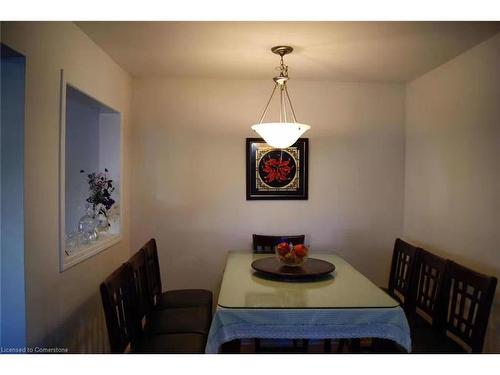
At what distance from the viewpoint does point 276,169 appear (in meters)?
3.19

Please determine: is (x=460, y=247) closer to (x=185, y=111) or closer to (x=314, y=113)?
(x=314, y=113)

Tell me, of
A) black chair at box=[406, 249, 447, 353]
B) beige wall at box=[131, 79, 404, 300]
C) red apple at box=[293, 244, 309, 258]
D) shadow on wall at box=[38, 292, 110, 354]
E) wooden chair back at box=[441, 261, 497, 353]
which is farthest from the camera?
beige wall at box=[131, 79, 404, 300]

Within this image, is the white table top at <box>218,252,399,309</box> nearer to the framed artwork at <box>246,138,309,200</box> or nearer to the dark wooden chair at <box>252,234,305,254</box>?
the dark wooden chair at <box>252,234,305,254</box>

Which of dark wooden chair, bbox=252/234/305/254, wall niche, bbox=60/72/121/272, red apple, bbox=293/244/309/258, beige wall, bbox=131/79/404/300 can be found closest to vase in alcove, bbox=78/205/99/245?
wall niche, bbox=60/72/121/272

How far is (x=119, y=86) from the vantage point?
2.83 metres

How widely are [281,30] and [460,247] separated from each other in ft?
6.07

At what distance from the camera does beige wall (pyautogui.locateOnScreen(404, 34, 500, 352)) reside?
2195 mm

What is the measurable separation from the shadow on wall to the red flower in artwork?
162cm

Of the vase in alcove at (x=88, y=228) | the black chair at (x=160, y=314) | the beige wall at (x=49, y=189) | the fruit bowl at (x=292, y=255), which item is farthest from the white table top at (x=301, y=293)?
the vase in alcove at (x=88, y=228)

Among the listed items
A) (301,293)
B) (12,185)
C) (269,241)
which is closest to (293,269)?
(301,293)

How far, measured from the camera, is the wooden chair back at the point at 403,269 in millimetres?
2428

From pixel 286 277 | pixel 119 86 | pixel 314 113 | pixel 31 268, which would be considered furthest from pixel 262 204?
pixel 31 268

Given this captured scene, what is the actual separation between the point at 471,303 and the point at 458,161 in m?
1.14

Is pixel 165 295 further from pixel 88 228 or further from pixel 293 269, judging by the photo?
pixel 293 269
